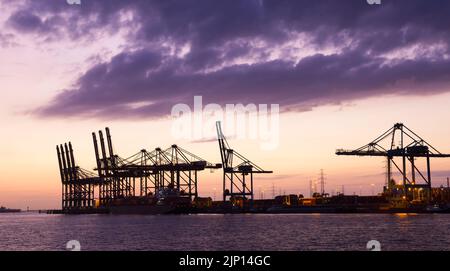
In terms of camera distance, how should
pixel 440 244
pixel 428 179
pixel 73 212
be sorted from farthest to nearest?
pixel 73 212 → pixel 428 179 → pixel 440 244

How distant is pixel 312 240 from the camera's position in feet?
160

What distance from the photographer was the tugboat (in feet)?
465

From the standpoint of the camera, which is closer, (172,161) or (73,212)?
(172,161)

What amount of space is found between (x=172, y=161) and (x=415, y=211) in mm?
60336

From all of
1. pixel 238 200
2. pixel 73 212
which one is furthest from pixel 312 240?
pixel 73 212

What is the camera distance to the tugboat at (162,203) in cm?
14175

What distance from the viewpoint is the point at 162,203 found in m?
142
